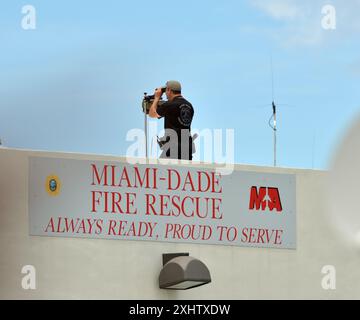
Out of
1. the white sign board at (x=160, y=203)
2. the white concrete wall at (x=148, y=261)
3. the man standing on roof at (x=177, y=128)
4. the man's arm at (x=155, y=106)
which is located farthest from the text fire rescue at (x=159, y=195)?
the man's arm at (x=155, y=106)

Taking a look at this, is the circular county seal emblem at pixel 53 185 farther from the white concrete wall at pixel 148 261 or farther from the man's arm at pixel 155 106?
the man's arm at pixel 155 106

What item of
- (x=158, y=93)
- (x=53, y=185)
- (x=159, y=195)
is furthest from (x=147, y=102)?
(x=53, y=185)

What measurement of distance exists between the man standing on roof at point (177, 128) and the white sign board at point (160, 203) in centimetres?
43

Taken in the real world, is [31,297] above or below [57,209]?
below

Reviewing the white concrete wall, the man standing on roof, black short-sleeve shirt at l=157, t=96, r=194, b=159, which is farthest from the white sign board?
black short-sleeve shirt at l=157, t=96, r=194, b=159

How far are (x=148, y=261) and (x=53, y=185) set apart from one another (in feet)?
5.79

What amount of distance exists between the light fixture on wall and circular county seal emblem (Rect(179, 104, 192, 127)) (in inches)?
80.0

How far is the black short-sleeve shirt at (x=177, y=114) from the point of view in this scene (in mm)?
17719

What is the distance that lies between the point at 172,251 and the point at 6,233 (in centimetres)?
249

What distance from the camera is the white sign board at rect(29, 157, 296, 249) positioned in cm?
1659

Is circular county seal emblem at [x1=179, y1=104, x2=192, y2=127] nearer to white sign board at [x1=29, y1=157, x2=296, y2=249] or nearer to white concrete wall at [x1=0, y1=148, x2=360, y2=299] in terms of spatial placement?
Answer: white sign board at [x1=29, y1=157, x2=296, y2=249]

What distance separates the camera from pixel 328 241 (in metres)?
18.4
